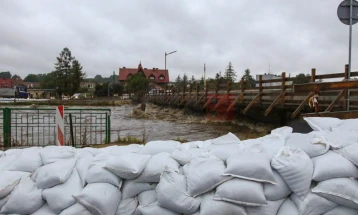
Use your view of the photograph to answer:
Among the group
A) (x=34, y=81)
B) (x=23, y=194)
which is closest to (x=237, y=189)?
(x=23, y=194)

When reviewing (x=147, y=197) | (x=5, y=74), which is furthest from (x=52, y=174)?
(x=5, y=74)

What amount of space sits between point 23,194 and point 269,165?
1.48 m

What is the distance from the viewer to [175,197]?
1767 mm

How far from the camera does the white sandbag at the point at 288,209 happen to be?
69.9 inches

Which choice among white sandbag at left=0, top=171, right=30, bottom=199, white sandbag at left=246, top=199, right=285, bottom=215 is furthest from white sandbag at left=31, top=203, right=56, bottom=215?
white sandbag at left=246, top=199, right=285, bottom=215

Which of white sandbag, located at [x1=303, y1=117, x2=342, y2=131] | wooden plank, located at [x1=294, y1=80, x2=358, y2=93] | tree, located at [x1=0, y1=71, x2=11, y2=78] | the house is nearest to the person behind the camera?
white sandbag, located at [x1=303, y1=117, x2=342, y2=131]

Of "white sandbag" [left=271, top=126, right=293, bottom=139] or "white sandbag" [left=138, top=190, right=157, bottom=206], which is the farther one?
"white sandbag" [left=271, top=126, right=293, bottom=139]

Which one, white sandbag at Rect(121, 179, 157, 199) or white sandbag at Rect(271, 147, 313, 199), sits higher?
white sandbag at Rect(271, 147, 313, 199)

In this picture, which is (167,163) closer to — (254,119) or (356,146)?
(356,146)

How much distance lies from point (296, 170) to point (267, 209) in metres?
0.28

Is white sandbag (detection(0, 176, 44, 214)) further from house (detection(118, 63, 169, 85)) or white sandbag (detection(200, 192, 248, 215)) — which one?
house (detection(118, 63, 169, 85))

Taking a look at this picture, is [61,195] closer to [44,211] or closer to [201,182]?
[44,211]

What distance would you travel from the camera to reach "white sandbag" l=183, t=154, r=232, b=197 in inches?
69.5

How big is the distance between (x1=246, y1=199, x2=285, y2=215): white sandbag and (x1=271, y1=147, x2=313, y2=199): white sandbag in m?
0.14
